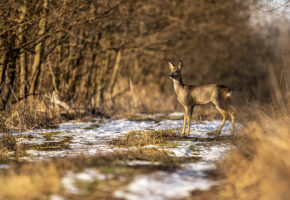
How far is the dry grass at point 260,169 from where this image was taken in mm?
4500

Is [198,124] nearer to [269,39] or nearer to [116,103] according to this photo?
[116,103]

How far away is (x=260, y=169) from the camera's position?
5035mm

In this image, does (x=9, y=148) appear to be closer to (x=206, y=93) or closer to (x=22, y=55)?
(x=206, y=93)

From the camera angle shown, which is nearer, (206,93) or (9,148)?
(9,148)

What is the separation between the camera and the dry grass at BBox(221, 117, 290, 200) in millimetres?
4500

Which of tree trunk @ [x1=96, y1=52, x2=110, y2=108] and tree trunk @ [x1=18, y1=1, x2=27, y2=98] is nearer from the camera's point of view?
tree trunk @ [x1=18, y1=1, x2=27, y2=98]

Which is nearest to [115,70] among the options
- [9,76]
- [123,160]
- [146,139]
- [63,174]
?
[9,76]

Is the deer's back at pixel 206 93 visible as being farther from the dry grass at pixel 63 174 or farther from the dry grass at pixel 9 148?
the dry grass at pixel 9 148

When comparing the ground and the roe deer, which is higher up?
the roe deer

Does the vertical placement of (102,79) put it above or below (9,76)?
below

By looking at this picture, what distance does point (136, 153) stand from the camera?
6582 mm

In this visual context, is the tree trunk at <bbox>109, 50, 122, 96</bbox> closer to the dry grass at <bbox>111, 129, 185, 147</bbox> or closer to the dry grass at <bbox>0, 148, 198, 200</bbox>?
the dry grass at <bbox>111, 129, 185, 147</bbox>

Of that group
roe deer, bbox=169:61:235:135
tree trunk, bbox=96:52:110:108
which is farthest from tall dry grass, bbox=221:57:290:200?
tree trunk, bbox=96:52:110:108

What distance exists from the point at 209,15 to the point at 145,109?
6.69 m
